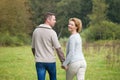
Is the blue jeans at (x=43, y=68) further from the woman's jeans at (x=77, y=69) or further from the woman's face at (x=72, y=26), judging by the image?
the woman's face at (x=72, y=26)

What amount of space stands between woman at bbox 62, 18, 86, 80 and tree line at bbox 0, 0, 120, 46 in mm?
41699

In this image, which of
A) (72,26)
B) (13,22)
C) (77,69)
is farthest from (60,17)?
(77,69)

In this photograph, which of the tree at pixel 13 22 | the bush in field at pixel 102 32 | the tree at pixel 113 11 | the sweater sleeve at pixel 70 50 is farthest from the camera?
the tree at pixel 113 11

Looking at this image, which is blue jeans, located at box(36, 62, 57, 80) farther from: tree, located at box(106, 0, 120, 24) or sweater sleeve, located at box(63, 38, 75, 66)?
tree, located at box(106, 0, 120, 24)

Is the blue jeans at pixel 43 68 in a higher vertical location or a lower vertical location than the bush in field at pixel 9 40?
higher

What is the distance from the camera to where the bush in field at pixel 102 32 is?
65438 mm

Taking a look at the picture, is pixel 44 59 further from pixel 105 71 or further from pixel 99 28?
pixel 99 28

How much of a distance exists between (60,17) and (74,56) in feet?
247

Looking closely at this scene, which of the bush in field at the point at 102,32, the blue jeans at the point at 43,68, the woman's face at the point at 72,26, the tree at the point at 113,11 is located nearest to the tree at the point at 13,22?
the bush in field at the point at 102,32

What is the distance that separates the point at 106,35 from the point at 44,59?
5716cm

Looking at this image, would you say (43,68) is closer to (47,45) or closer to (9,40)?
(47,45)

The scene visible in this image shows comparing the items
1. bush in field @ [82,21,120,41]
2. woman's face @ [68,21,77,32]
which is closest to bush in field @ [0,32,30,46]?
bush in field @ [82,21,120,41]

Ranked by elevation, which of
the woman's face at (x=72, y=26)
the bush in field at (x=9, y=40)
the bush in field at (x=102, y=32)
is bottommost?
the bush in field at (x=102, y=32)

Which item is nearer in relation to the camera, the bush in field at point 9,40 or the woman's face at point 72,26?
the woman's face at point 72,26
